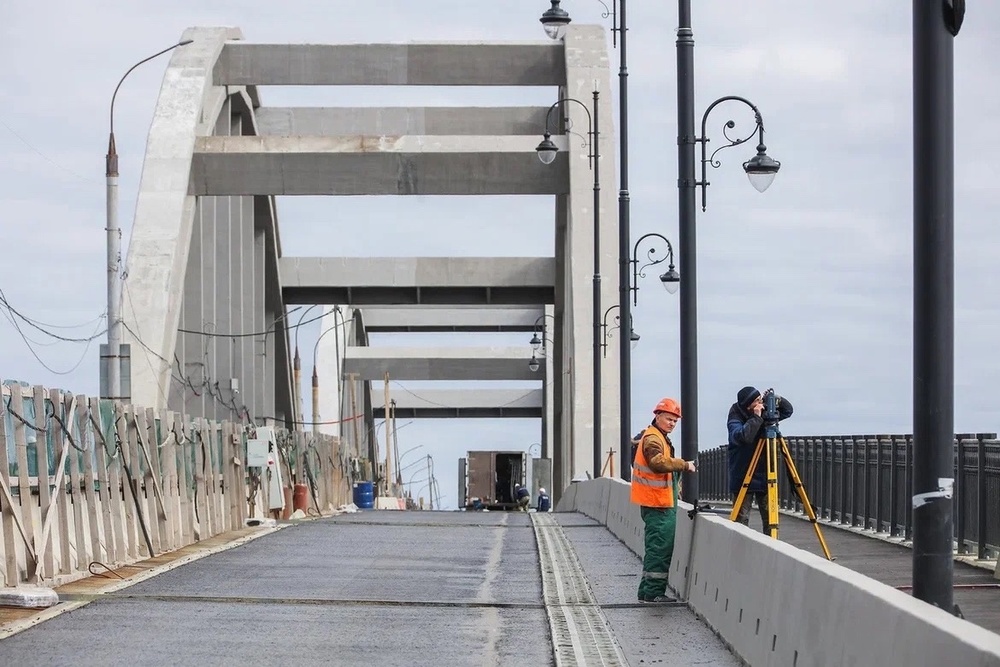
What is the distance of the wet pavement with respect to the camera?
11.3m

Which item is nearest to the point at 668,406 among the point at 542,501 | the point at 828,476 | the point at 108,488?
the point at 108,488

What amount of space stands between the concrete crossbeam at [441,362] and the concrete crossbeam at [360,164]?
34983 mm

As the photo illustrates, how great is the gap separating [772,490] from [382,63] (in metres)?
33.7

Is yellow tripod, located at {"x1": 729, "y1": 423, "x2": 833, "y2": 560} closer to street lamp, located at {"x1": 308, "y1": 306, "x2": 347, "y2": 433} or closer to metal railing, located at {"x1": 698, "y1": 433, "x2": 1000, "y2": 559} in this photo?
metal railing, located at {"x1": 698, "y1": 433, "x2": 1000, "y2": 559}

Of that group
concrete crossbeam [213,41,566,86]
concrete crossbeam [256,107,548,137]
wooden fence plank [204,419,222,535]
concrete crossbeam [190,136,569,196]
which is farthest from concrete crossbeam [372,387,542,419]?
wooden fence plank [204,419,222,535]

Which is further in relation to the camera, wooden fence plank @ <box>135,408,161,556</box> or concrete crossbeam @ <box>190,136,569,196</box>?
concrete crossbeam @ <box>190,136,569,196</box>

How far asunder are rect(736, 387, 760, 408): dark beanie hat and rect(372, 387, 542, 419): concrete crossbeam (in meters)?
79.3

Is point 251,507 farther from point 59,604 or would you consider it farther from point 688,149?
point 59,604

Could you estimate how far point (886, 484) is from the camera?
24.9 m

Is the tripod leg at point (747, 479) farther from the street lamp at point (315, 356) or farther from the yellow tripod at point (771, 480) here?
the street lamp at point (315, 356)

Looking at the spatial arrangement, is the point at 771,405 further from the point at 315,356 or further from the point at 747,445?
the point at 315,356

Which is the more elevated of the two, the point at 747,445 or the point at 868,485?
the point at 747,445

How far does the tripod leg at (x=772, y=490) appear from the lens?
16.1 metres

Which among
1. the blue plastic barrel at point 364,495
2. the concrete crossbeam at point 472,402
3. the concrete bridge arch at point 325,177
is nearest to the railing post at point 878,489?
the concrete bridge arch at point 325,177
